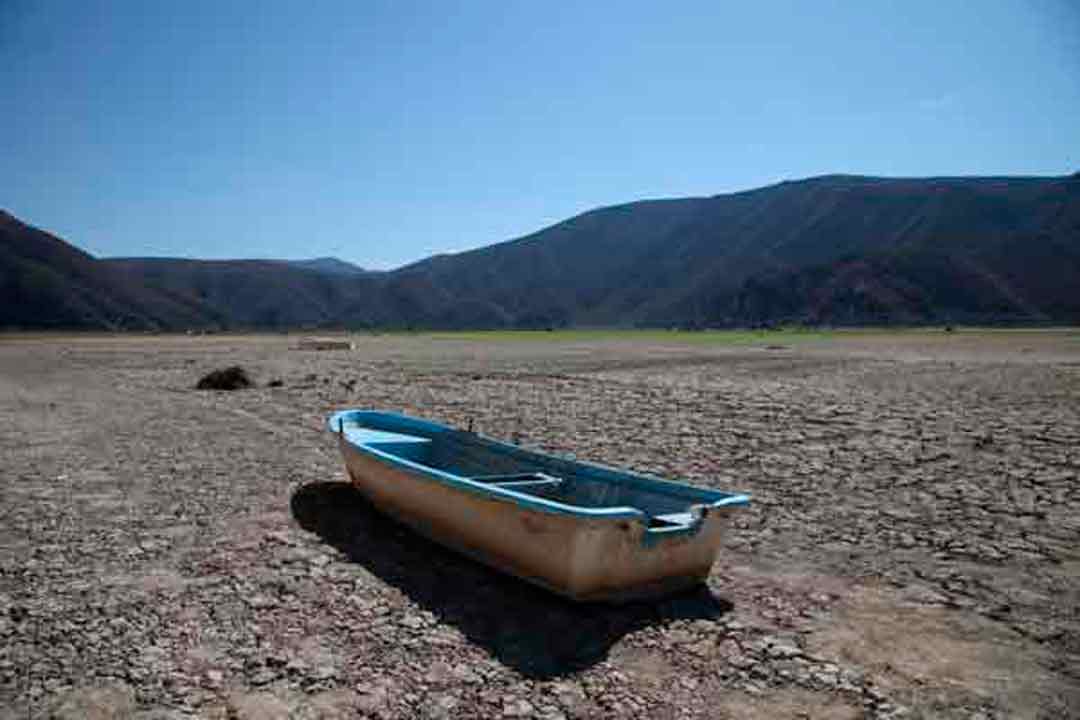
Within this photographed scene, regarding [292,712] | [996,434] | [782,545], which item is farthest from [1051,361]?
[292,712]

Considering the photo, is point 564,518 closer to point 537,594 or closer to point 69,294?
point 537,594

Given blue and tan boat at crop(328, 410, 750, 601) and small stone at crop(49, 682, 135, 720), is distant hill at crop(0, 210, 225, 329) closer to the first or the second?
blue and tan boat at crop(328, 410, 750, 601)

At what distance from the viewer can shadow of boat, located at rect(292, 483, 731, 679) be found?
16.3 ft

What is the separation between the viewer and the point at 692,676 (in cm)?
461

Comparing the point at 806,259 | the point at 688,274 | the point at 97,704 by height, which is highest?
the point at 806,259

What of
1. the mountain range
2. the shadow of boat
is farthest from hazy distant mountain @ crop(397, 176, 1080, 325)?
the shadow of boat

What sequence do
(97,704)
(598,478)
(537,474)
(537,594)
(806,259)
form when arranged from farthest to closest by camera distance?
(806,259), (537,474), (598,478), (537,594), (97,704)

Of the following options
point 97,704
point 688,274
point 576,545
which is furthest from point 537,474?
point 688,274

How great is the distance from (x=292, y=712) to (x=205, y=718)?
44 cm

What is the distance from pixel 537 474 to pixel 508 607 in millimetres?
1843

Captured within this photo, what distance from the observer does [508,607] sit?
5684 mm

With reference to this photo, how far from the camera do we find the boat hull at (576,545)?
5273mm

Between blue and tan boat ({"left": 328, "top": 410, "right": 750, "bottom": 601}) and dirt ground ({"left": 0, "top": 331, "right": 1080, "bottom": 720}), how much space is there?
0.23 meters

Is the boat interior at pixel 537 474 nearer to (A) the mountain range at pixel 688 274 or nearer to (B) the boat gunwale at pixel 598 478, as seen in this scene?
(B) the boat gunwale at pixel 598 478
